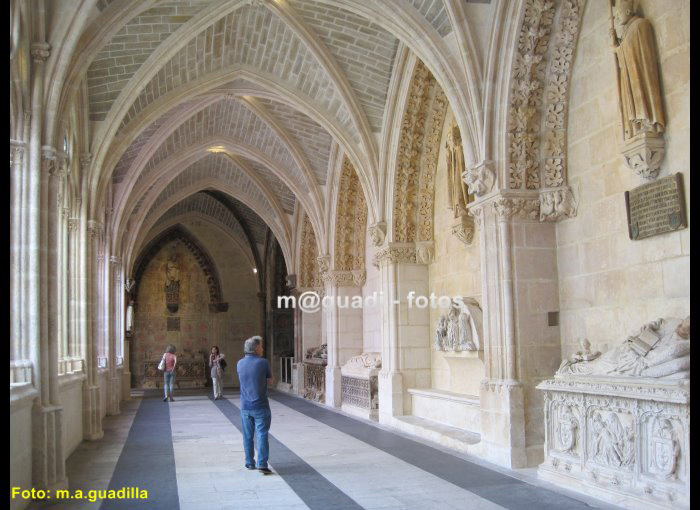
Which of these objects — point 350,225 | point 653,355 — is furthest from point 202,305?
point 653,355

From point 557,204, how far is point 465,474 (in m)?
2.89

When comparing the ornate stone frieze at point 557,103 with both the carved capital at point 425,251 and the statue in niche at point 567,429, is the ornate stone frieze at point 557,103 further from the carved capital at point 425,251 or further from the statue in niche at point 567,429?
the carved capital at point 425,251

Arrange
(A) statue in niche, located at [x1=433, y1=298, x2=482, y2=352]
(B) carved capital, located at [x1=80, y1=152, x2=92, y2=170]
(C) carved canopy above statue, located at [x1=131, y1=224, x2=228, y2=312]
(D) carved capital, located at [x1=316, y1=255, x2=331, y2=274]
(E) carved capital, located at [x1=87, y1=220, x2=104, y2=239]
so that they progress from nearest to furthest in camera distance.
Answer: (A) statue in niche, located at [x1=433, y1=298, x2=482, y2=352]
(B) carved capital, located at [x1=80, y1=152, x2=92, y2=170]
(E) carved capital, located at [x1=87, y1=220, x2=104, y2=239]
(D) carved capital, located at [x1=316, y1=255, x2=331, y2=274]
(C) carved canopy above statue, located at [x1=131, y1=224, x2=228, y2=312]

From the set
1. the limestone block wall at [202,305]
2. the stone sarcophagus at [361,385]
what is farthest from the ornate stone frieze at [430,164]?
the limestone block wall at [202,305]

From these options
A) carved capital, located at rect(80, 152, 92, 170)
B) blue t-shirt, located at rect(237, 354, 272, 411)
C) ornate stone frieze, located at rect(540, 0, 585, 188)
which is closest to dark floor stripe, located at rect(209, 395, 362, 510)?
blue t-shirt, located at rect(237, 354, 272, 411)

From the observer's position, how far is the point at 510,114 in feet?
26.6

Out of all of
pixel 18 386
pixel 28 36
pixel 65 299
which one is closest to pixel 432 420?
pixel 65 299

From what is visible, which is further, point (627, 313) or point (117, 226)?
point (117, 226)

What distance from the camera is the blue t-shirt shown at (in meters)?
7.16

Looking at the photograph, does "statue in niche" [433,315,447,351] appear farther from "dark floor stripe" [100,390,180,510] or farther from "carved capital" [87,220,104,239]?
"carved capital" [87,220,104,239]

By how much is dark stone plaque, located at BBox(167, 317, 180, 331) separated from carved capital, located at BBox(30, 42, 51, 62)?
18.8 m

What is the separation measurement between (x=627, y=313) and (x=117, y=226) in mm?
11116

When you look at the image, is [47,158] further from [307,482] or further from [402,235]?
[402,235]

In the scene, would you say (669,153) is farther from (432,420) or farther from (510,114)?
(432,420)
